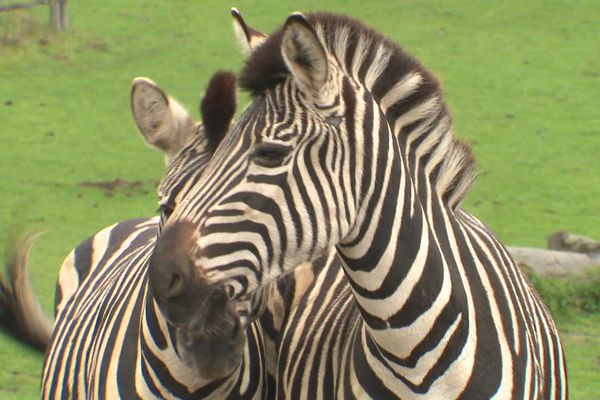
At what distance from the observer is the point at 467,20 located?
19.3 m

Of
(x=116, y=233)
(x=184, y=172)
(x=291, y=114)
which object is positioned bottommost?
(x=116, y=233)

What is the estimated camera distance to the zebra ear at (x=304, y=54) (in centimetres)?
339

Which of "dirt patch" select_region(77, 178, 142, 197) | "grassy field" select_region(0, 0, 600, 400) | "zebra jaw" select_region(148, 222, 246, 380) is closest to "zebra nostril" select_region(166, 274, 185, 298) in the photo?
"zebra jaw" select_region(148, 222, 246, 380)

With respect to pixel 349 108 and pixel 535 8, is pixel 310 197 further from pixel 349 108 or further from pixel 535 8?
pixel 535 8

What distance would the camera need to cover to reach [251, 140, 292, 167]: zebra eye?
11.3ft

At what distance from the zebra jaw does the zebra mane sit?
59cm

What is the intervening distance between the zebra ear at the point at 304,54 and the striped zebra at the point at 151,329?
50 centimetres

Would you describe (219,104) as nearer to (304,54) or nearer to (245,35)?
(245,35)

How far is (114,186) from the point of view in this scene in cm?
1337

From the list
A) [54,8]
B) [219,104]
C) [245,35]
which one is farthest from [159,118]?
[54,8]

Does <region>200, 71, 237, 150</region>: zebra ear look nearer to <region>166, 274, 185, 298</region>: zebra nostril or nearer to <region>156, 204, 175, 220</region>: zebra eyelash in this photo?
<region>156, 204, 175, 220</region>: zebra eyelash

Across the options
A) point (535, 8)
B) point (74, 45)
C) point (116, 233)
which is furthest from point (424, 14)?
point (116, 233)

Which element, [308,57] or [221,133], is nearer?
[308,57]

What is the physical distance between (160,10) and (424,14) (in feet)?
14.2
